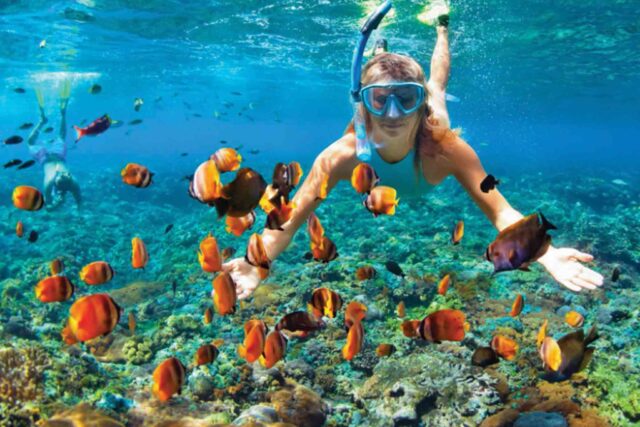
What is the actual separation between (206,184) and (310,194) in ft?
6.55

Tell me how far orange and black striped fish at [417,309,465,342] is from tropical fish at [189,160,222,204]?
202 cm

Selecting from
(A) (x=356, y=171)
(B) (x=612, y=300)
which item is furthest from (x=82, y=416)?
(B) (x=612, y=300)

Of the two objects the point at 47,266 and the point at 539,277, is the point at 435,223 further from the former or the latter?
the point at 47,266

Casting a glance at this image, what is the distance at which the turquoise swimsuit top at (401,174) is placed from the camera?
16.7 ft

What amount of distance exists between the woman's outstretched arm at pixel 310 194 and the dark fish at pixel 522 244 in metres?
2.33

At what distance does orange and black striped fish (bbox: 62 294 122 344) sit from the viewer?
2945 mm

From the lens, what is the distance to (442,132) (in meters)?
4.73

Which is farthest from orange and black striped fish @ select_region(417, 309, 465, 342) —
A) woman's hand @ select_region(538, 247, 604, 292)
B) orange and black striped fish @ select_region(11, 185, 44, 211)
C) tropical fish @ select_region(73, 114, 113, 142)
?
tropical fish @ select_region(73, 114, 113, 142)

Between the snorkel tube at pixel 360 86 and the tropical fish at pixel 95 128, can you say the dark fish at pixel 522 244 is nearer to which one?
the snorkel tube at pixel 360 86

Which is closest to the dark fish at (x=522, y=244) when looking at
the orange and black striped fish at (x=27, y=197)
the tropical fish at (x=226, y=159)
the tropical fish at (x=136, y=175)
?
the tropical fish at (x=226, y=159)

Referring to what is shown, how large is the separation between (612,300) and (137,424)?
34.7 ft

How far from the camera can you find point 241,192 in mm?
2471

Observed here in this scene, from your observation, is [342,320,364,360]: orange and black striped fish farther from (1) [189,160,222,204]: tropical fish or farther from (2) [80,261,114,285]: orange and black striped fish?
(2) [80,261,114,285]: orange and black striped fish

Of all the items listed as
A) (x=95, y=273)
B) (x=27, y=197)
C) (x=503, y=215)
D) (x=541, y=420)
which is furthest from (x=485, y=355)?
(x=27, y=197)
